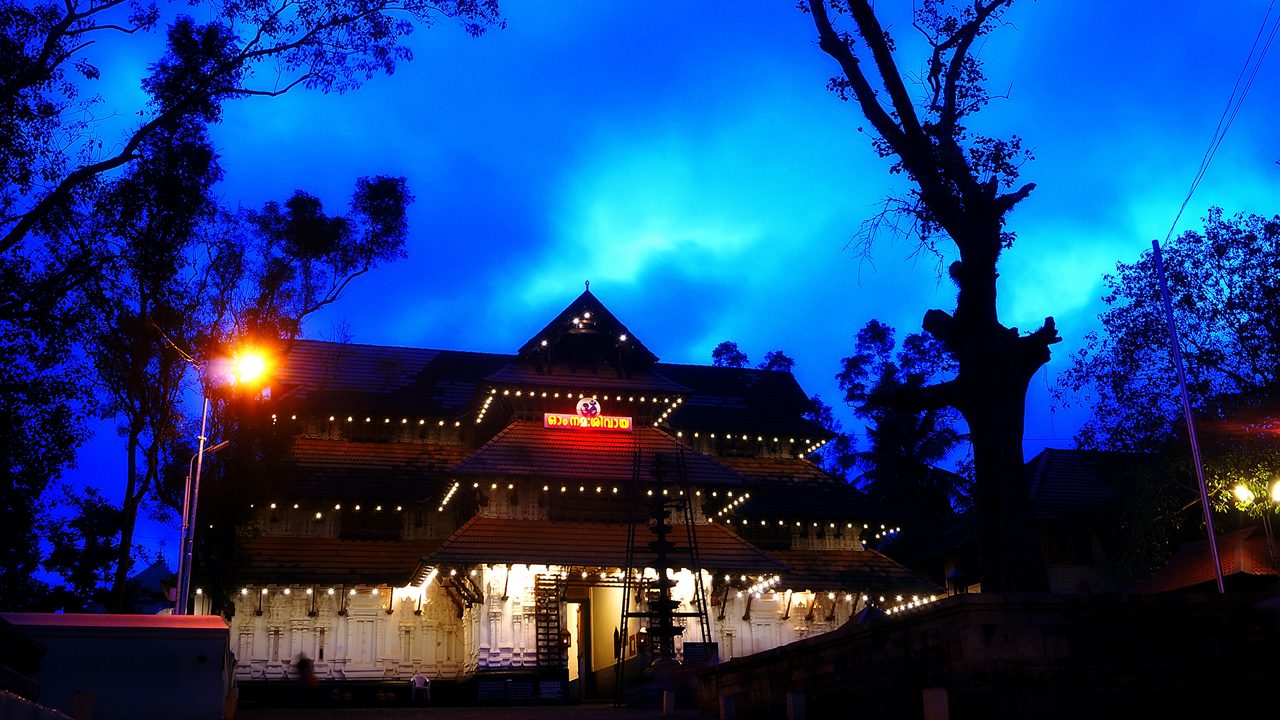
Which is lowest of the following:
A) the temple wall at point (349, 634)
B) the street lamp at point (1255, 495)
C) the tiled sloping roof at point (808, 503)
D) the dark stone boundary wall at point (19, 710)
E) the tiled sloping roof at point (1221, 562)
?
the dark stone boundary wall at point (19, 710)

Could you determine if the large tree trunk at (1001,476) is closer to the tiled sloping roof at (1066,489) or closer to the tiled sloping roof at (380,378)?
the tiled sloping roof at (380,378)

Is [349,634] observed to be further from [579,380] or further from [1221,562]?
[1221,562]

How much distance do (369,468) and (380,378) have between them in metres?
4.69

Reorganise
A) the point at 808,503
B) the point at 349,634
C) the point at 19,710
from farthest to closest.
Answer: the point at 808,503 → the point at 349,634 → the point at 19,710

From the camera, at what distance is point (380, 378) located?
3844 cm

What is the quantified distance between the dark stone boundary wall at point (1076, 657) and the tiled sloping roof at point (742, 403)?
1078 inches

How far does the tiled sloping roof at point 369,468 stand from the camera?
3316 cm

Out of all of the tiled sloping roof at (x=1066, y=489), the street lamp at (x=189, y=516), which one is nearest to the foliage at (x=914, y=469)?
the tiled sloping roof at (x=1066, y=489)

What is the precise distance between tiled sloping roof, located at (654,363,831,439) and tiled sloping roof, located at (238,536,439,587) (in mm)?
11546

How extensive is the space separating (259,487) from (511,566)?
7.14 m

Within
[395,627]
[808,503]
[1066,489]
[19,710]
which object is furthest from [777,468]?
[19,710]

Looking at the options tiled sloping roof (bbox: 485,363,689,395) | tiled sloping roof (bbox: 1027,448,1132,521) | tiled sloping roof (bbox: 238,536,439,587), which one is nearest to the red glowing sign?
tiled sloping roof (bbox: 485,363,689,395)

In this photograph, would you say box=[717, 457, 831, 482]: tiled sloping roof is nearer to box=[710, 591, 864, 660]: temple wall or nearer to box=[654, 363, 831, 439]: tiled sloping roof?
box=[654, 363, 831, 439]: tiled sloping roof

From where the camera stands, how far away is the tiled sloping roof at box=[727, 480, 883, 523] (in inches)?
1423
